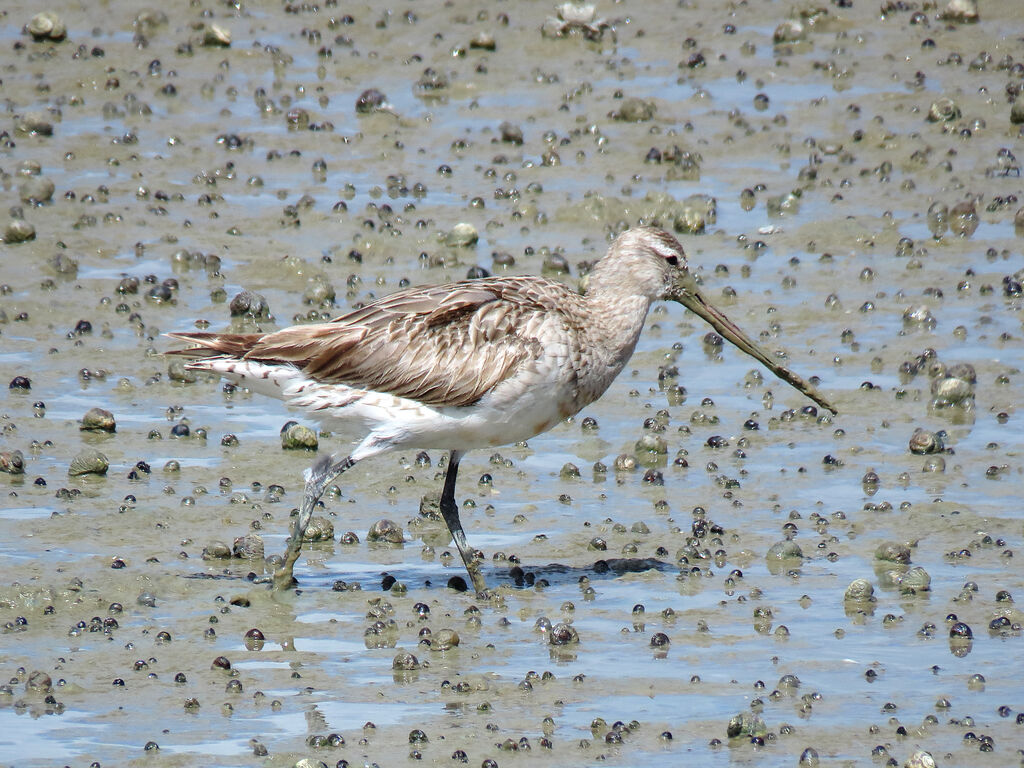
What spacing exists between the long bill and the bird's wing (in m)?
0.91

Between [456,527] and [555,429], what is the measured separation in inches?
114

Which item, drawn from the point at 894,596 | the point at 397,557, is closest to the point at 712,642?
the point at 894,596

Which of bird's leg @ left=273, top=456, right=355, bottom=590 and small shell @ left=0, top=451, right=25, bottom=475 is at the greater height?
bird's leg @ left=273, top=456, right=355, bottom=590

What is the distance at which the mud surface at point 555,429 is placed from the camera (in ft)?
27.3

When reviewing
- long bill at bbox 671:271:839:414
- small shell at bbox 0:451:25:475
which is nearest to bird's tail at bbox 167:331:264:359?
small shell at bbox 0:451:25:475

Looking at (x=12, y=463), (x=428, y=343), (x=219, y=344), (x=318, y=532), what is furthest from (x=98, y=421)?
(x=428, y=343)

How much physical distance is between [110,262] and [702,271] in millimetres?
5670

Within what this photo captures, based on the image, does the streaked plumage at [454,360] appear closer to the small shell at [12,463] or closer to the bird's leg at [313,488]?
the bird's leg at [313,488]

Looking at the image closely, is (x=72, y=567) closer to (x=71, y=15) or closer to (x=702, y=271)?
(x=702, y=271)

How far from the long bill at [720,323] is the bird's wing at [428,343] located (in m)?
0.91

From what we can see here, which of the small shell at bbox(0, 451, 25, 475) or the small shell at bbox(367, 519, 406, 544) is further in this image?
the small shell at bbox(0, 451, 25, 475)

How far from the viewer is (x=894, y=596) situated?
9633mm

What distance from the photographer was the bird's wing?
9.80 meters

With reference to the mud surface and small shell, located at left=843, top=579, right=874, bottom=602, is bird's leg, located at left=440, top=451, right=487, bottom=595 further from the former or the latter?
small shell, located at left=843, top=579, right=874, bottom=602
